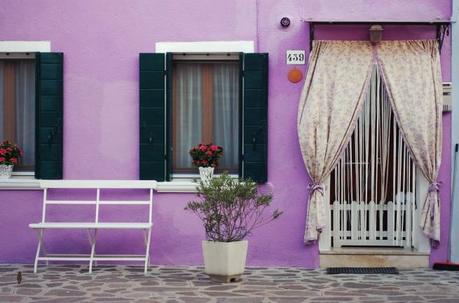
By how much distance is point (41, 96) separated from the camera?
9.66 meters

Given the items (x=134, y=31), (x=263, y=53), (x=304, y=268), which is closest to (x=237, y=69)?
(x=263, y=53)

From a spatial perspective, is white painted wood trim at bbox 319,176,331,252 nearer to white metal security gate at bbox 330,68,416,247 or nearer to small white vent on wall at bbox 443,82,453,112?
white metal security gate at bbox 330,68,416,247

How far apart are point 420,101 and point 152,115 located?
315 centimetres

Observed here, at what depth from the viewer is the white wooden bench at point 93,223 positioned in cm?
902

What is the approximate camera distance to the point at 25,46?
973cm

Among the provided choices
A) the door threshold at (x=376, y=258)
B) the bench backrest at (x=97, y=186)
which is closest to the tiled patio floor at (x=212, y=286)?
the door threshold at (x=376, y=258)

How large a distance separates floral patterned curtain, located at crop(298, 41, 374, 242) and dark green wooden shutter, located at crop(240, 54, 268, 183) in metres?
0.46

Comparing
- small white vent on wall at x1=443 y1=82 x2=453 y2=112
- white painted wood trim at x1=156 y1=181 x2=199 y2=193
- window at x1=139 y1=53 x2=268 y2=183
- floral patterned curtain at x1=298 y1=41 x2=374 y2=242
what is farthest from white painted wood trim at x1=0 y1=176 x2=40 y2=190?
small white vent on wall at x1=443 y1=82 x2=453 y2=112

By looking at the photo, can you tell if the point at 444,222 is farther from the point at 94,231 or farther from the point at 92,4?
the point at 92,4

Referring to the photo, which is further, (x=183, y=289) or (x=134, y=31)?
(x=134, y=31)

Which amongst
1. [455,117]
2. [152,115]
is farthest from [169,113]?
[455,117]

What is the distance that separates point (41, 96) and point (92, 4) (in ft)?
4.17

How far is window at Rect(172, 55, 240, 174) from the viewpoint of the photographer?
987 cm

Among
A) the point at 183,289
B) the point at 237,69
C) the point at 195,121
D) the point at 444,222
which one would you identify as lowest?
the point at 183,289
